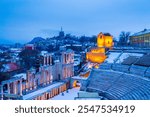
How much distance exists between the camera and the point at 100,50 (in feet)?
72.5

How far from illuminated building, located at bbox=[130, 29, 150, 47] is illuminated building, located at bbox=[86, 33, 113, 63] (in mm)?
2685

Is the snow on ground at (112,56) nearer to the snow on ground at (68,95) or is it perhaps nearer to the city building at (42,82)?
the city building at (42,82)

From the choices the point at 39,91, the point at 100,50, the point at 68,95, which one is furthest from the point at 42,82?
the point at 100,50

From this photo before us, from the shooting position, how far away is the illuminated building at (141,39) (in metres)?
22.8

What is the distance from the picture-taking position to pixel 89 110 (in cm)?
459

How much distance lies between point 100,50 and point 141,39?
477 centimetres

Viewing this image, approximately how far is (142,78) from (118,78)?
6.37ft

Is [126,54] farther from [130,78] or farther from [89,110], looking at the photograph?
[89,110]

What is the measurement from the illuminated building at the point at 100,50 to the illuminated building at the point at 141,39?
269cm

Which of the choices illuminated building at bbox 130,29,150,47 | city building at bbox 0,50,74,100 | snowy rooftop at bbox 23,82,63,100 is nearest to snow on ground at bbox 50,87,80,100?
city building at bbox 0,50,74,100

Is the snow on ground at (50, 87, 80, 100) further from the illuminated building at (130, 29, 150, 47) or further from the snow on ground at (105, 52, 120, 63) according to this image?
the illuminated building at (130, 29, 150, 47)

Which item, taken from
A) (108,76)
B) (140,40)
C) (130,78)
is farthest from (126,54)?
(140,40)

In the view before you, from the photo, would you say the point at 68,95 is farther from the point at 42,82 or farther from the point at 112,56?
the point at 112,56

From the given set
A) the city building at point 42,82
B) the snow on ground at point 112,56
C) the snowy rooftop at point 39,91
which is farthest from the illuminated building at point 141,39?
the snowy rooftop at point 39,91
